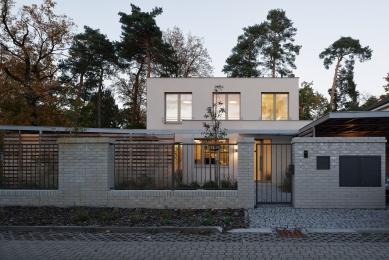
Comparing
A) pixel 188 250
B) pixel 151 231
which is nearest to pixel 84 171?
pixel 151 231

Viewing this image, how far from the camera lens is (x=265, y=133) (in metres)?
22.5

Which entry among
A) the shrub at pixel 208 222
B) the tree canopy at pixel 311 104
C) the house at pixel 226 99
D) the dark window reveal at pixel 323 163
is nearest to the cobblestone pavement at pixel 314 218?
the shrub at pixel 208 222

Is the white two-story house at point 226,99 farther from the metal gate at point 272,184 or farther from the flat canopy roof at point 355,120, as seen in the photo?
the metal gate at point 272,184

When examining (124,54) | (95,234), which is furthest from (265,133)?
(124,54)

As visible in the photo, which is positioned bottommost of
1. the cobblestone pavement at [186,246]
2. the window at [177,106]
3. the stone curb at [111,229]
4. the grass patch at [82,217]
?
the cobblestone pavement at [186,246]

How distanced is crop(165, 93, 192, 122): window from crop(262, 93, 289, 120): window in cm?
449

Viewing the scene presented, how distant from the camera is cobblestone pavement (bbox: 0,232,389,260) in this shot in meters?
8.05

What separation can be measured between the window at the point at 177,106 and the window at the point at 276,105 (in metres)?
4.49

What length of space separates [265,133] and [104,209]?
1216 centimetres

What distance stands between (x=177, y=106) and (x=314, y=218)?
1614 cm

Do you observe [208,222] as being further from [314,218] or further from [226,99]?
[226,99]

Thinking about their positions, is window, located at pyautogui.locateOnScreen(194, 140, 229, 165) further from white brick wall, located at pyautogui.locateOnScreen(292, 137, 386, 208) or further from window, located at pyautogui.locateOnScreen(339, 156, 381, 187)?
window, located at pyautogui.locateOnScreen(339, 156, 381, 187)

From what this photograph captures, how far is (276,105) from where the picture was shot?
85.9ft

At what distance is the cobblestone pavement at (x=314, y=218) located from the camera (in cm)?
1055
